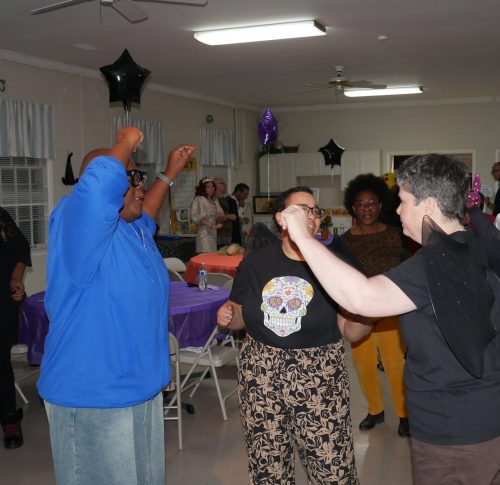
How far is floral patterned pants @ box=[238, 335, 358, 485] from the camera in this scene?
8.04 feet

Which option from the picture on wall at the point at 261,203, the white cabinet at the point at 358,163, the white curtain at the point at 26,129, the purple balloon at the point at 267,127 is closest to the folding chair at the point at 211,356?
the white curtain at the point at 26,129

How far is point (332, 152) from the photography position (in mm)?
12422

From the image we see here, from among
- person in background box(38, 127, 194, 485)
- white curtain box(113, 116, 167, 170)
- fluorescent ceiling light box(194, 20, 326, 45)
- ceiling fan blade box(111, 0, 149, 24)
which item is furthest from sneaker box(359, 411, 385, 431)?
white curtain box(113, 116, 167, 170)

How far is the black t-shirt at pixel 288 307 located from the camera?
2488 millimetres

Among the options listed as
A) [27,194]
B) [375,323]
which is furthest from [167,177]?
[27,194]

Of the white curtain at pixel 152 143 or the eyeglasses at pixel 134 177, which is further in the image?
the white curtain at pixel 152 143

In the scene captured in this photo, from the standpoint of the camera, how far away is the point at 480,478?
1.83 meters

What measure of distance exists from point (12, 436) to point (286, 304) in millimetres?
2524

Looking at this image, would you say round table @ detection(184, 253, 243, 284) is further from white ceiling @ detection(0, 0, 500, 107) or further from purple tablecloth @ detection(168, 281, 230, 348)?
white ceiling @ detection(0, 0, 500, 107)

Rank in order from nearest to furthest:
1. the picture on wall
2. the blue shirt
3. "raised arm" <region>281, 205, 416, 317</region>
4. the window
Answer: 1. "raised arm" <region>281, 205, 416, 317</region>
2. the blue shirt
3. the window
4. the picture on wall

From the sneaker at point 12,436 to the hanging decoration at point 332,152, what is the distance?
30.5 feet

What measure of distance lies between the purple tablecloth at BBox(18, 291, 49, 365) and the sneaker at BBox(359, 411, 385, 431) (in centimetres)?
224

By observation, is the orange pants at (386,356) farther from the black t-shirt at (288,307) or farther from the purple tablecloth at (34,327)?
the purple tablecloth at (34,327)

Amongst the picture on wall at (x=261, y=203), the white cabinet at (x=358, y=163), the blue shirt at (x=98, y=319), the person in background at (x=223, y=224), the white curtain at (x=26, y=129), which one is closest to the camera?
the blue shirt at (x=98, y=319)
